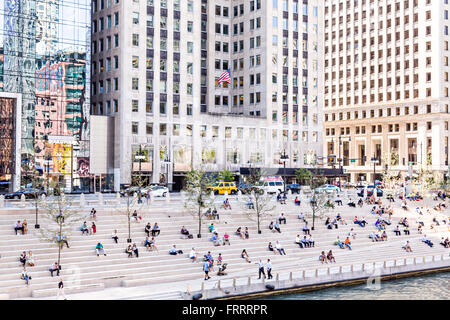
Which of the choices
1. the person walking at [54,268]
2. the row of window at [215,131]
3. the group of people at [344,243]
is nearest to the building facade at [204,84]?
the row of window at [215,131]

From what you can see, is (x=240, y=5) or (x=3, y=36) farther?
(x=240, y=5)

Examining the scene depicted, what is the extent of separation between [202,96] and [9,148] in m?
35.7

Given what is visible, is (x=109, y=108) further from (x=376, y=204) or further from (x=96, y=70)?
(x=376, y=204)

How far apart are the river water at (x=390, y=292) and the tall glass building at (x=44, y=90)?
4211cm

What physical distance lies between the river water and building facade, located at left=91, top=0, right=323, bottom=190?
42806 mm

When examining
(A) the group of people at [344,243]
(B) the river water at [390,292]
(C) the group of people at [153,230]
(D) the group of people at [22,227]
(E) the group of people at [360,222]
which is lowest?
(B) the river water at [390,292]

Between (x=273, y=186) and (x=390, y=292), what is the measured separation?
30.8 meters

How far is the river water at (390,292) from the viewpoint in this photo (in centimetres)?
3688

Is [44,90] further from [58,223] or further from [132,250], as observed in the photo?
[132,250]

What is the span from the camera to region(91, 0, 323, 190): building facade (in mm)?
82625

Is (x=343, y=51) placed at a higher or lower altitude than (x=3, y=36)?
higher

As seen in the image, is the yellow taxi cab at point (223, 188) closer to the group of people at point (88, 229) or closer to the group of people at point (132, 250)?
the group of people at point (88, 229)

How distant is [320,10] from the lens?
101 m
